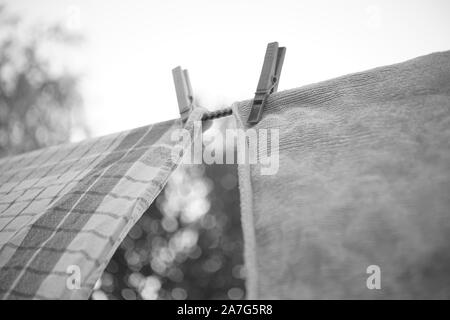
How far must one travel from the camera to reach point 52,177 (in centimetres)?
94

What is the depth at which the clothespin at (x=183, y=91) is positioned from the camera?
2.86 feet

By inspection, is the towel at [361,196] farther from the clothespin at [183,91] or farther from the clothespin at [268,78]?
the clothespin at [183,91]

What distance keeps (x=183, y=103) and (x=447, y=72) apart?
2.15 feet

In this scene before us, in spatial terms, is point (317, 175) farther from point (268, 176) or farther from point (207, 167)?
point (207, 167)

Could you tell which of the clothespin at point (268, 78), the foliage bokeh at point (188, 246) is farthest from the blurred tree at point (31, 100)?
the clothespin at point (268, 78)

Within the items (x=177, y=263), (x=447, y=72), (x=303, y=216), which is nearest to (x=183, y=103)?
(x=303, y=216)

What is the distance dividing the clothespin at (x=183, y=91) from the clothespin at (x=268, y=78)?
0.22 metres

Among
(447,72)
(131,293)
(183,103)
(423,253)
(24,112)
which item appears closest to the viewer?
(423,253)

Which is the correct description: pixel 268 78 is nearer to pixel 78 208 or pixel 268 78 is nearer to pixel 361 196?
pixel 361 196

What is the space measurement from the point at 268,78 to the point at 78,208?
576 millimetres

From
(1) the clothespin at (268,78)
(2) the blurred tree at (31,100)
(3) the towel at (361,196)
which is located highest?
(2) the blurred tree at (31,100)

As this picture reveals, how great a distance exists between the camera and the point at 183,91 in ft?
2.94

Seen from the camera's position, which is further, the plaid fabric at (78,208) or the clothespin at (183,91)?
the clothespin at (183,91)

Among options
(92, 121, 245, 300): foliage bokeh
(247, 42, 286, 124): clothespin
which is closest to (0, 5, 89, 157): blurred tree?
(92, 121, 245, 300): foliage bokeh
